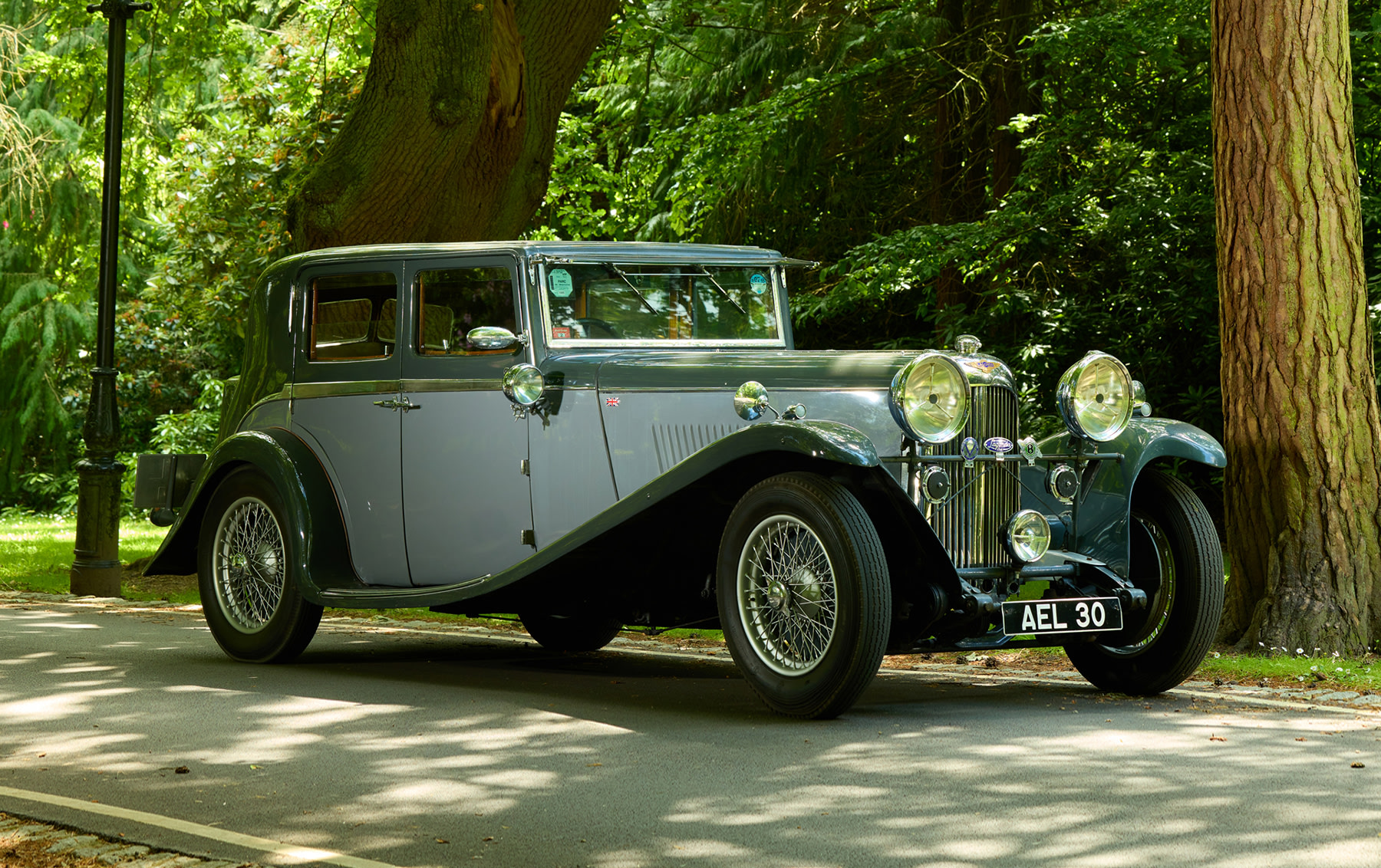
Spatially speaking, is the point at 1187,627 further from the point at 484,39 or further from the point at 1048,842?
the point at 484,39

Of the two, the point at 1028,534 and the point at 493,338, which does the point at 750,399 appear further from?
the point at 493,338

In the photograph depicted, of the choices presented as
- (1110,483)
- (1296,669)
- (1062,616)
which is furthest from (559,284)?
(1296,669)

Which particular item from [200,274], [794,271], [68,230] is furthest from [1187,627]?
[68,230]

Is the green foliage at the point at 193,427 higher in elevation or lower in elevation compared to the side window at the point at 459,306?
Answer: higher

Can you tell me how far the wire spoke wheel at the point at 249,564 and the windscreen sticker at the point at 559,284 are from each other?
186 cm

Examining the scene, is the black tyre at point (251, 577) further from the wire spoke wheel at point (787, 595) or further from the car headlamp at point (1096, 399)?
the car headlamp at point (1096, 399)

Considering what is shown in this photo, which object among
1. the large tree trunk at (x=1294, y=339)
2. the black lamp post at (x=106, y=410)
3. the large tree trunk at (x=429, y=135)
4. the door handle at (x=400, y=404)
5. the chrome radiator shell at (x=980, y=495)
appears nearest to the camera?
the chrome radiator shell at (x=980, y=495)

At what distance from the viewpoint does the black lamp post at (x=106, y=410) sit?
1182 centimetres

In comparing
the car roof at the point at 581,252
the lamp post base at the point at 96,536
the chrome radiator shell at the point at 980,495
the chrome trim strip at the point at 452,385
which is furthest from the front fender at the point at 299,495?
the lamp post base at the point at 96,536

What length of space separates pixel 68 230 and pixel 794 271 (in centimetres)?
1106

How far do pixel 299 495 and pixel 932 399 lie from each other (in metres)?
3.24

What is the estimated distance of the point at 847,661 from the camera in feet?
18.7

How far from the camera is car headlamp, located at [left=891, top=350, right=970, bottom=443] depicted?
6.07 metres

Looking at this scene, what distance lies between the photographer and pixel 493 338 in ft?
23.1
